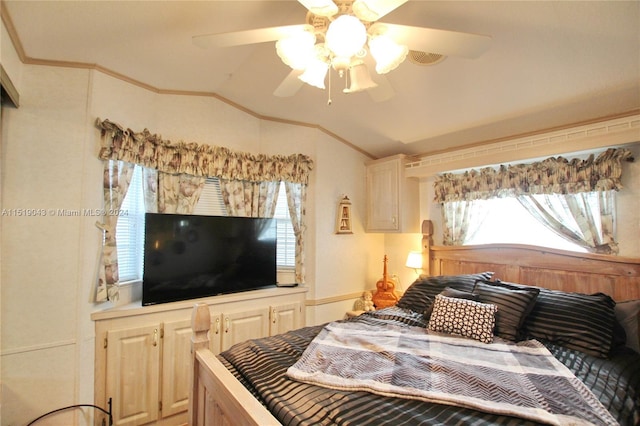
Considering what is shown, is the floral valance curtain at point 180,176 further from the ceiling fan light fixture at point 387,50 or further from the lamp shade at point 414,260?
the ceiling fan light fixture at point 387,50

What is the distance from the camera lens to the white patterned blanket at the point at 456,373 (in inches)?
44.9

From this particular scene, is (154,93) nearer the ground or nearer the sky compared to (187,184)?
nearer the sky

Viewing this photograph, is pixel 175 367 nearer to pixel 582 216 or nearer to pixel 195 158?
pixel 195 158

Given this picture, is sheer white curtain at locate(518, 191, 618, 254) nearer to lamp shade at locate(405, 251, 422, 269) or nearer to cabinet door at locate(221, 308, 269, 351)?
lamp shade at locate(405, 251, 422, 269)

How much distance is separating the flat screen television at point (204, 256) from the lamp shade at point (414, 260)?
1.49 meters

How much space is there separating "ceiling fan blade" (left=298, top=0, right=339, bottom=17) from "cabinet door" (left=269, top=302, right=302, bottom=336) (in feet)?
8.03

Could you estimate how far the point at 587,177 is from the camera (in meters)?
2.31

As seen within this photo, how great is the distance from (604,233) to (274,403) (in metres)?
2.61

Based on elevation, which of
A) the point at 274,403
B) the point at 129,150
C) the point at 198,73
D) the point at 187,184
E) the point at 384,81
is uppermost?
the point at 198,73

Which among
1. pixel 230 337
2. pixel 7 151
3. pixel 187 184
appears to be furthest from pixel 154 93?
pixel 230 337

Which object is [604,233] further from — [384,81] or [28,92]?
[28,92]

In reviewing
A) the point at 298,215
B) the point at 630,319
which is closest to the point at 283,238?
the point at 298,215

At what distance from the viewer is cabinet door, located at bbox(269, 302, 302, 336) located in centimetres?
Result: 287

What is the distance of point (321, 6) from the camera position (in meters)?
1.16
